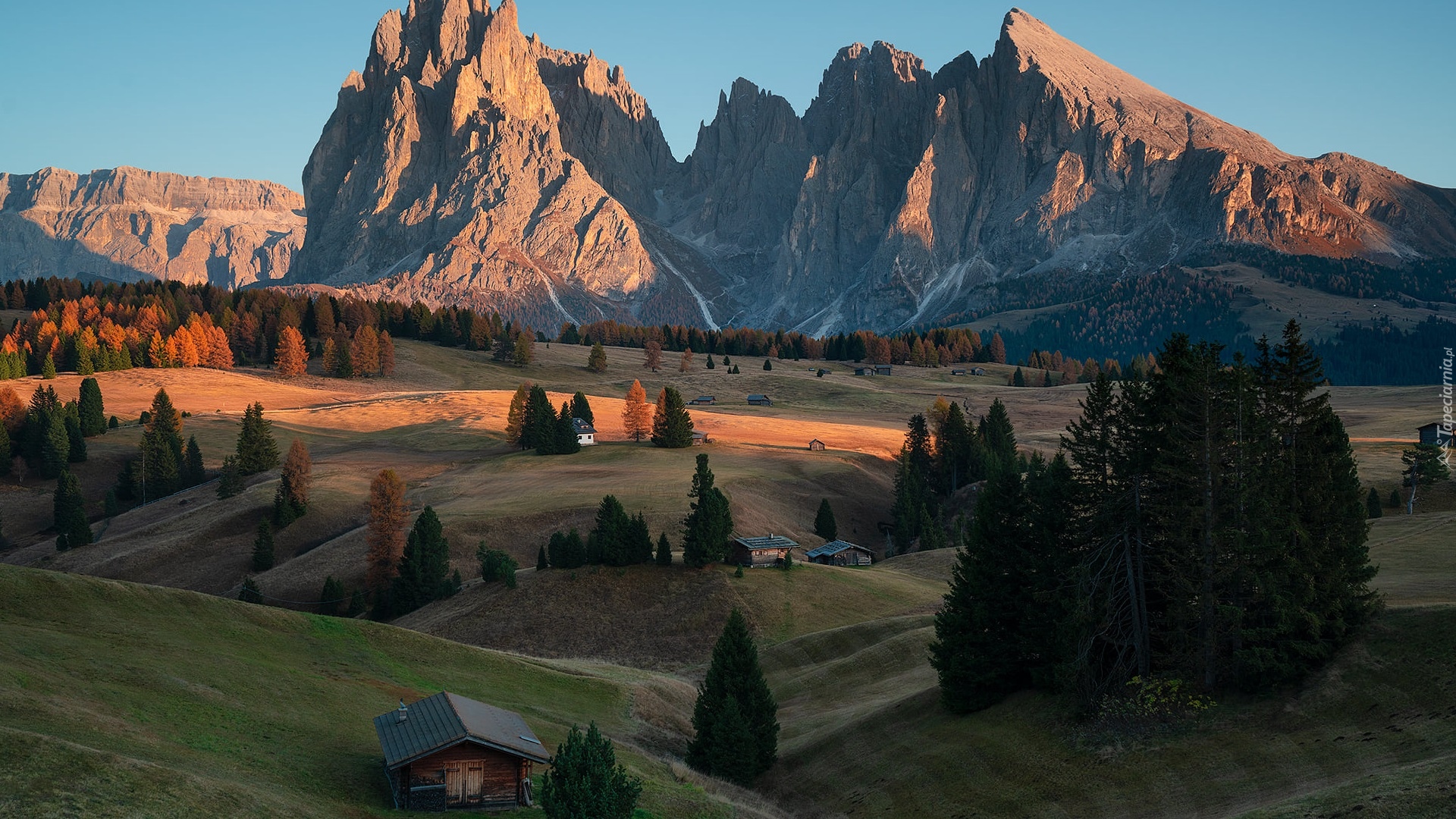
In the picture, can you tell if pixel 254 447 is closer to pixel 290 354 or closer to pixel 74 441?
pixel 74 441

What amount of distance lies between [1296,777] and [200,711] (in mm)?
35315

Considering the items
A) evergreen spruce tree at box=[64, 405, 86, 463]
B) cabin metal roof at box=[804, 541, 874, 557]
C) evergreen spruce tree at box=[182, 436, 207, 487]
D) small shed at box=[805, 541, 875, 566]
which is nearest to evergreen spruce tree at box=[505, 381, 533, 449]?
evergreen spruce tree at box=[182, 436, 207, 487]

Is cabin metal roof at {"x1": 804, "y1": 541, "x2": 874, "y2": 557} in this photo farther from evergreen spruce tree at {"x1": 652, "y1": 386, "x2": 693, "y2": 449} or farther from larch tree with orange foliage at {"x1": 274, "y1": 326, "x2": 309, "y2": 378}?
larch tree with orange foliage at {"x1": 274, "y1": 326, "x2": 309, "y2": 378}

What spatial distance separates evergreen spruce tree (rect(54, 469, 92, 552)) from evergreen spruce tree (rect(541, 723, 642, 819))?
307 feet

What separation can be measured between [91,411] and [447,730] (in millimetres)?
130326

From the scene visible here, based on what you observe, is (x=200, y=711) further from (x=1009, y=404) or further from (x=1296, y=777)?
(x=1009, y=404)

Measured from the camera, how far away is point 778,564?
84812mm

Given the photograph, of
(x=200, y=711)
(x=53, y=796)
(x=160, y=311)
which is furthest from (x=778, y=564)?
(x=160, y=311)

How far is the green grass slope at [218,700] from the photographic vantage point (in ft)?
88.3

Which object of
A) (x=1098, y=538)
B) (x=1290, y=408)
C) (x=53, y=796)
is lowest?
(x=53, y=796)

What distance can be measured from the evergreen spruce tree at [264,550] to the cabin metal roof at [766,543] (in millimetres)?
42498

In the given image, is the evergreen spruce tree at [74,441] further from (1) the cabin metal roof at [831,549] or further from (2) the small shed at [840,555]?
(2) the small shed at [840,555]

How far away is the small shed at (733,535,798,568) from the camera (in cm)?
8425

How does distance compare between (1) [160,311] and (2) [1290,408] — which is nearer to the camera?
(2) [1290,408]
